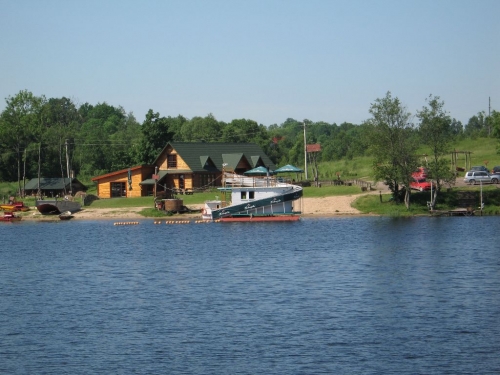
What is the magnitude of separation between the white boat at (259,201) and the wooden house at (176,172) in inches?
879

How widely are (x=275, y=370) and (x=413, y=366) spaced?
A: 4.68m

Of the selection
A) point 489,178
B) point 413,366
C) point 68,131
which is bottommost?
point 413,366

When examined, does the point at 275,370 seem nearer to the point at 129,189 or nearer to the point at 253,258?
the point at 253,258

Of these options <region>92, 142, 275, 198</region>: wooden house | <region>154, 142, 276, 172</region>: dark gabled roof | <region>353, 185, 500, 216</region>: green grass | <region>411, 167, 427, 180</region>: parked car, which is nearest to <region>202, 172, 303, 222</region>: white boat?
<region>353, 185, 500, 216</region>: green grass

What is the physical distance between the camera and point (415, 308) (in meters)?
37.2

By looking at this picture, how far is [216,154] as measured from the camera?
11212 cm

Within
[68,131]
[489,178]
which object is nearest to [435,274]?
[489,178]

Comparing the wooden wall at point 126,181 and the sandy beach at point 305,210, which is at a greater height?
the wooden wall at point 126,181

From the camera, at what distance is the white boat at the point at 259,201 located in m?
80.3

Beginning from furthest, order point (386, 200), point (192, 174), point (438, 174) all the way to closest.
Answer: point (192, 174)
point (386, 200)
point (438, 174)

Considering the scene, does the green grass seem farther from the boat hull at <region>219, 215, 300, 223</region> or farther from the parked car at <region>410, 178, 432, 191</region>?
the boat hull at <region>219, 215, 300, 223</region>

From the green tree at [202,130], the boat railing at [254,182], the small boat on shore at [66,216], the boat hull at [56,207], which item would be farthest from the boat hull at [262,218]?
the green tree at [202,130]

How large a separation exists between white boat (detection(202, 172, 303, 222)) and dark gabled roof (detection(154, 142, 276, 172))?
80.3 feet

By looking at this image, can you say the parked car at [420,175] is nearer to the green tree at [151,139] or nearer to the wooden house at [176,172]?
the wooden house at [176,172]
